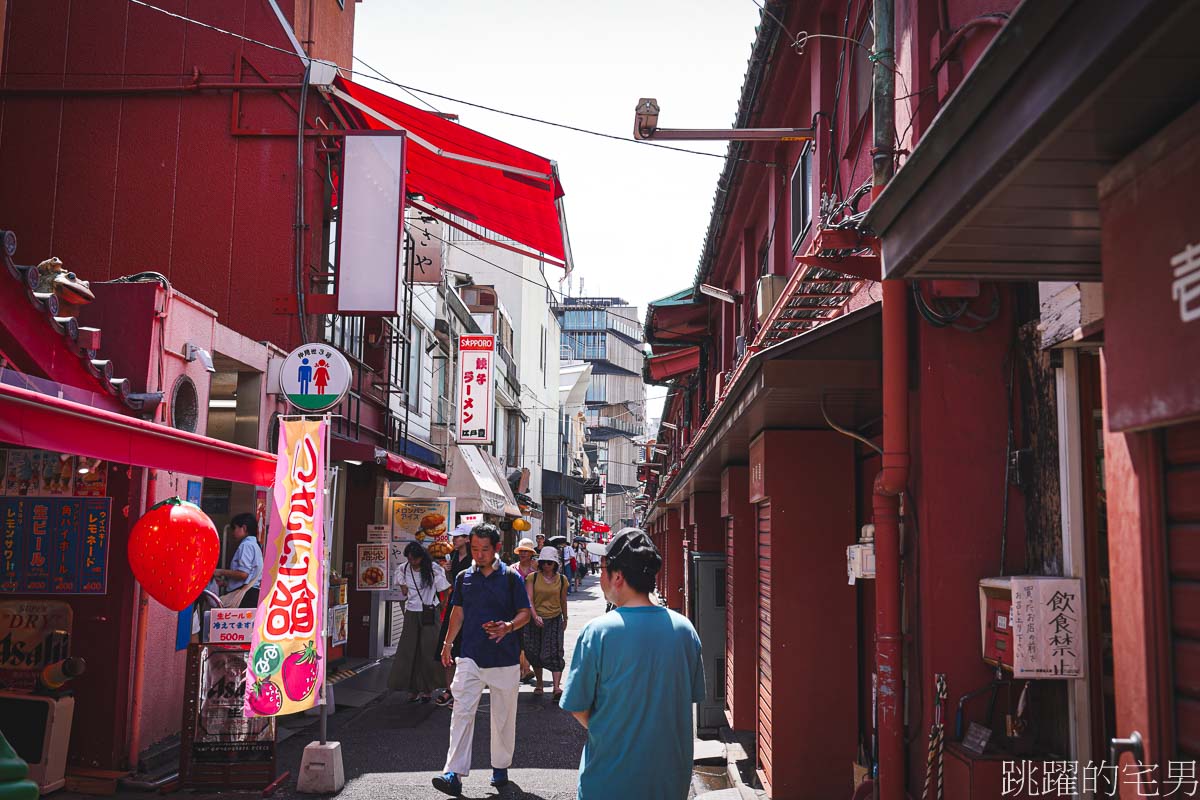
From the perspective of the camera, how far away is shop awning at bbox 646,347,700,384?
21.1m

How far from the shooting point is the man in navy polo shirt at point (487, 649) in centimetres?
800

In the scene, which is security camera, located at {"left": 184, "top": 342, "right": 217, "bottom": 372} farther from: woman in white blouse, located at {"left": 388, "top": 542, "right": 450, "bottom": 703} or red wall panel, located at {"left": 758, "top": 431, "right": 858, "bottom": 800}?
red wall panel, located at {"left": 758, "top": 431, "right": 858, "bottom": 800}

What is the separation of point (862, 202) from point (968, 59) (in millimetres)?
2083

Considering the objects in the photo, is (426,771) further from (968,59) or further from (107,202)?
(107,202)

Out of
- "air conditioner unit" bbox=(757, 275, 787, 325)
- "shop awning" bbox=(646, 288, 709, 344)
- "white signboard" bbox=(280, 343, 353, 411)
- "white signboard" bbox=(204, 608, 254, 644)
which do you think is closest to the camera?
"white signboard" bbox=(204, 608, 254, 644)

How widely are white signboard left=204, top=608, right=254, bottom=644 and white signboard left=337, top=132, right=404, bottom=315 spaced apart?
5411mm

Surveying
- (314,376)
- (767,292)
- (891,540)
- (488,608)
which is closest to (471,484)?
(314,376)

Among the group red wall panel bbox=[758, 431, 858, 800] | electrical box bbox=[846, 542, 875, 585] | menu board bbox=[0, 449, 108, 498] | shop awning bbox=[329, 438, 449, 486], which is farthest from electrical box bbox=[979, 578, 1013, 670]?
shop awning bbox=[329, 438, 449, 486]

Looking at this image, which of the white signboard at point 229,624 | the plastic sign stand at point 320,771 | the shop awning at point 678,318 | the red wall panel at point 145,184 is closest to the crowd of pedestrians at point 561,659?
the plastic sign stand at point 320,771

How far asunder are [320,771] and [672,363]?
14.4 meters

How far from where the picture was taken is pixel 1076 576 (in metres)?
4.65

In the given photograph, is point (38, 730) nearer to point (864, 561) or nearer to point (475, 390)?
point (864, 561)

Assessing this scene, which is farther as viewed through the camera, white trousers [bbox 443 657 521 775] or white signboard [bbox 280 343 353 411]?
white signboard [bbox 280 343 353 411]

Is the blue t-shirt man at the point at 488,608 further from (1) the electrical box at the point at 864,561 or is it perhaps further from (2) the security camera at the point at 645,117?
(2) the security camera at the point at 645,117
